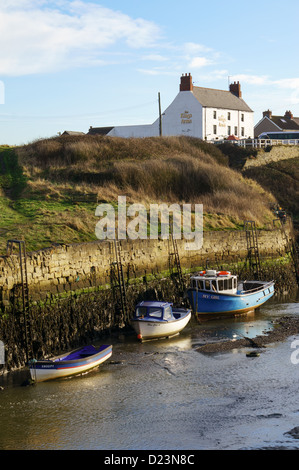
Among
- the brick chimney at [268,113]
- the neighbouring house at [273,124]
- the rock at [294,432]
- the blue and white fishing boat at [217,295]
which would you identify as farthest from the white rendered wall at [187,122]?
the rock at [294,432]

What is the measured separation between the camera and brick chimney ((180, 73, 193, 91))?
63900mm

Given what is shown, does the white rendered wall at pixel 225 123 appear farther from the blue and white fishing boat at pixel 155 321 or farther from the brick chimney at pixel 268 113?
the blue and white fishing boat at pixel 155 321

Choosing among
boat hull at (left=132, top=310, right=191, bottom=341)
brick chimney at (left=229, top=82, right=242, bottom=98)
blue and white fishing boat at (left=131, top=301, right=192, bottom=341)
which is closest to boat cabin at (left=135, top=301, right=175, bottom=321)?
blue and white fishing boat at (left=131, top=301, right=192, bottom=341)

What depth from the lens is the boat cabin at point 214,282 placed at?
28.9 meters

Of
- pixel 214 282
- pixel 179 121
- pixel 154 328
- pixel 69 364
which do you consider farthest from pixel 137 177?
pixel 179 121

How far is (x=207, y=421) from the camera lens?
16484 mm

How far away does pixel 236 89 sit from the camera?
243 feet

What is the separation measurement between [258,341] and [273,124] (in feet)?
201

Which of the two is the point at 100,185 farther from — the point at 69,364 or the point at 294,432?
the point at 294,432

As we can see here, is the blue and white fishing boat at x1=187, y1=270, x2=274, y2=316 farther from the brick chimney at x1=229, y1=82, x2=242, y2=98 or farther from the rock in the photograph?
the brick chimney at x1=229, y1=82, x2=242, y2=98

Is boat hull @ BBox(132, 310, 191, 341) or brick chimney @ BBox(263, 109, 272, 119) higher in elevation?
brick chimney @ BBox(263, 109, 272, 119)

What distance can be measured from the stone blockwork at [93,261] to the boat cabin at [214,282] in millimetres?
2558

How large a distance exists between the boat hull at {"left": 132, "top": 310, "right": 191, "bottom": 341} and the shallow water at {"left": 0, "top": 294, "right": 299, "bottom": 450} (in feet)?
2.19
